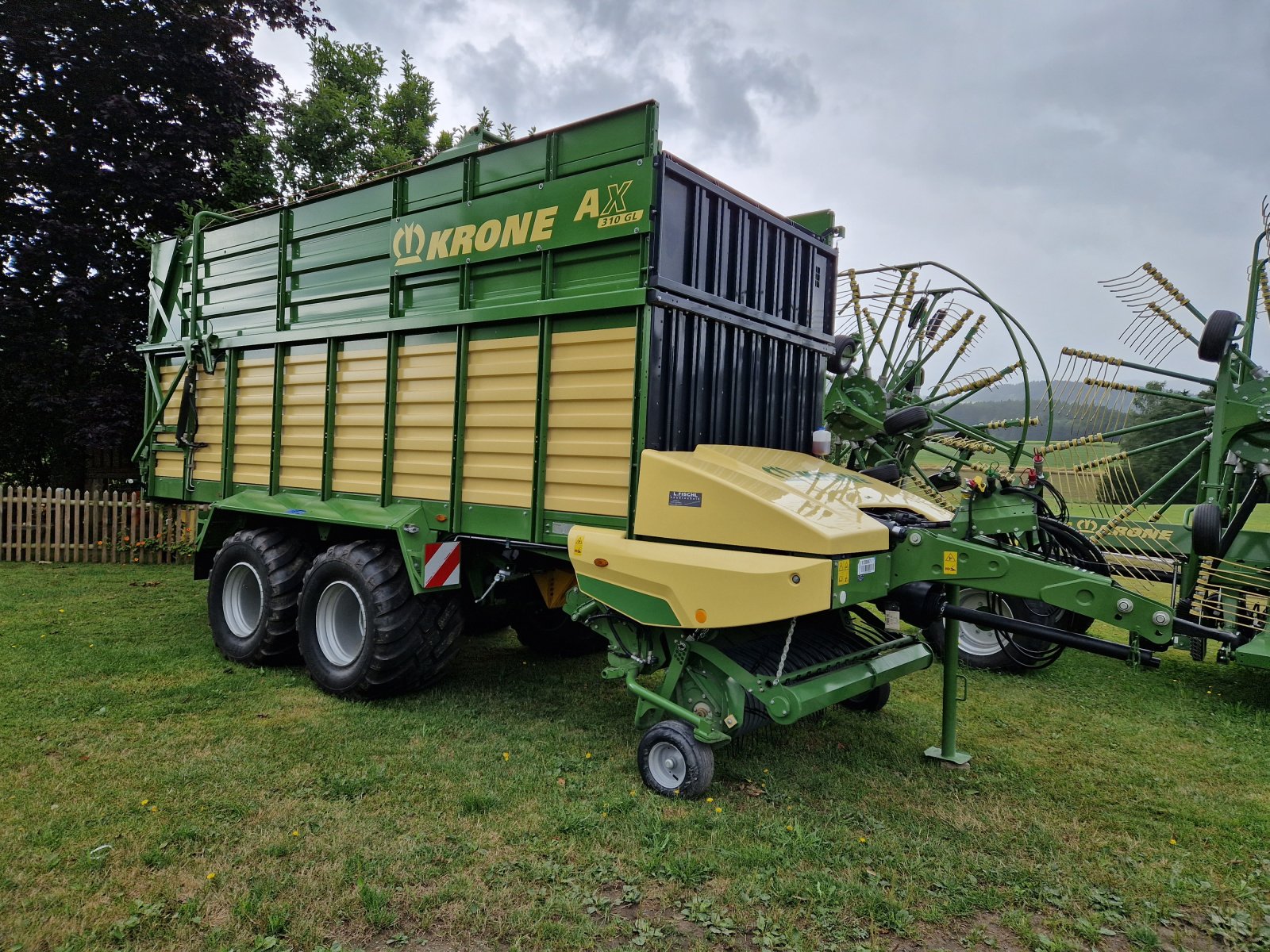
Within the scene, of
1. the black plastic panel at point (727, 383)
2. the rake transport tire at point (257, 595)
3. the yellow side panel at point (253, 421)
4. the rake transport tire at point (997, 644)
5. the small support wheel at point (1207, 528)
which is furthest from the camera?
the rake transport tire at point (997, 644)

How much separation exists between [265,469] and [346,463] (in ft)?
3.48

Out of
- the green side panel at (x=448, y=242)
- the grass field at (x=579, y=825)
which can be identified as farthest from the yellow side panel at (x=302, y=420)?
the grass field at (x=579, y=825)

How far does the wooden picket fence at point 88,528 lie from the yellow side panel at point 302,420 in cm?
622

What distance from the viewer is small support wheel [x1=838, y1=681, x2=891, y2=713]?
532 centimetres

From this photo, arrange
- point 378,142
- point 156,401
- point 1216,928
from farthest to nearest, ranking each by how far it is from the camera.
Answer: point 378,142 → point 156,401 → point 1216,928

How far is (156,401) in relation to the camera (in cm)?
745

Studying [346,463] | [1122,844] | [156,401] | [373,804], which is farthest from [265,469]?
[1122,844]

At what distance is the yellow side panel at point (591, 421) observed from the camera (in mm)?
4367

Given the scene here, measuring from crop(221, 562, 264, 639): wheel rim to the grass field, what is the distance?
0.67 m

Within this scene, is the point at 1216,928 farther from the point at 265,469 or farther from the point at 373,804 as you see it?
the point at 265,469

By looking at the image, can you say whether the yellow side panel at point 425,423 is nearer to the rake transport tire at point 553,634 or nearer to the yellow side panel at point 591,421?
the yellow side panel at point 591,421

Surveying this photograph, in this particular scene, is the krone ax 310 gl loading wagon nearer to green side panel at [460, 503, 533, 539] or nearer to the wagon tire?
green side panel at [460, 503, 533, 539]

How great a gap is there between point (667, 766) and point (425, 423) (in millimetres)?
2662

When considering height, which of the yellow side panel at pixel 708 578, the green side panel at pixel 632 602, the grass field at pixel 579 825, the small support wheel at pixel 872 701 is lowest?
the grass field at pixel 579 825
